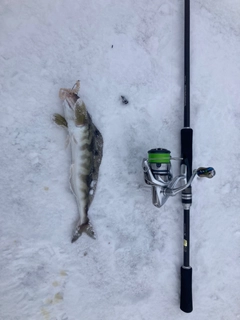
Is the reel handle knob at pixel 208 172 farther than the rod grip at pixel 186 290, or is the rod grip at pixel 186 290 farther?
the rod grip at pixel 186 290

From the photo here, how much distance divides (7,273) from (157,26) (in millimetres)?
1516

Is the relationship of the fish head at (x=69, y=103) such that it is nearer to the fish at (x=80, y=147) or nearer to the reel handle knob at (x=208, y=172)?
the fish at (x=80, y=147)

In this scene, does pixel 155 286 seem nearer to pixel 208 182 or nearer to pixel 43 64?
pixel 208 182

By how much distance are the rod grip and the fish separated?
0.59 meters

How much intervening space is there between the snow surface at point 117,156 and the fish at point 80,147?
6 centimetres

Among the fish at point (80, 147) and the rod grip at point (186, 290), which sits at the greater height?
the fish at point (80, 147)

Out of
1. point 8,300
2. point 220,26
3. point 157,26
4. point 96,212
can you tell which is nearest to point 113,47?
point 157,26

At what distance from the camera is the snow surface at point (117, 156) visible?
143cm

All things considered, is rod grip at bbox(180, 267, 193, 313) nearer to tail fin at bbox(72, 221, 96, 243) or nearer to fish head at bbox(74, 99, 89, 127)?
tail fin at bbox(72, 221, 96, 243)

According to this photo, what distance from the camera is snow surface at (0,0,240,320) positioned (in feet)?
4.69

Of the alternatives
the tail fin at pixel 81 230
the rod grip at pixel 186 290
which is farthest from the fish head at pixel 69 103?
the rod grip at pixel 186 290

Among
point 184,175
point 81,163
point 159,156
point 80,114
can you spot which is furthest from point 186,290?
point 80,114

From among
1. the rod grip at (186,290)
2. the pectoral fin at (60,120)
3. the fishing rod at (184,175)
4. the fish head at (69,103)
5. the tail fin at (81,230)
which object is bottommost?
the rod grip at (186,290)

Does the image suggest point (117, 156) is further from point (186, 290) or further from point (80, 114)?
point (186, 290)
